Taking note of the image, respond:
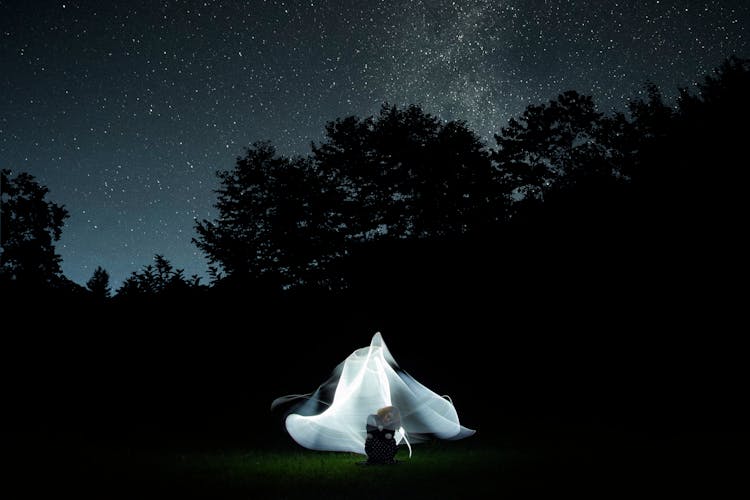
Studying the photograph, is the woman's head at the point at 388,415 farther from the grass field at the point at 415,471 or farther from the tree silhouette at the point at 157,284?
the tree silhouette at the point at 157,284

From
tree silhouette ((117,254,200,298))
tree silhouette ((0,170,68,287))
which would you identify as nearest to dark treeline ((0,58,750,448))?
tree silhouette ((117,254,200,298))

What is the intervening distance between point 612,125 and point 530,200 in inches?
550

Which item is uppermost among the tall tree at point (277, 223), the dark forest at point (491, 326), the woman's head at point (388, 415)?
the tall tree at point (277, 223)

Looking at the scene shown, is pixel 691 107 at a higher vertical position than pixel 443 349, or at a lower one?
higher

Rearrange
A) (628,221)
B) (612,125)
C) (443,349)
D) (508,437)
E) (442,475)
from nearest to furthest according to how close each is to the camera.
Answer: (442,475) < (508,437) < (628,221) < (443,349) < (612,125)

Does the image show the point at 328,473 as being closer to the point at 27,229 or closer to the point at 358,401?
the point at 358,401

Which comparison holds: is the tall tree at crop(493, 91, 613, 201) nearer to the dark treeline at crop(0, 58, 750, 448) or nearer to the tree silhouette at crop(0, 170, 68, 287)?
the dark treeline at crop(0, 58, 750, 448)

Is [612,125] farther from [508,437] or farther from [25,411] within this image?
[25,411]

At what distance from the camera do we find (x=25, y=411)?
740 inches

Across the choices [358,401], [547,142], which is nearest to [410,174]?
[547,142]

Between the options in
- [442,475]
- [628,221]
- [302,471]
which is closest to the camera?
[442,475]

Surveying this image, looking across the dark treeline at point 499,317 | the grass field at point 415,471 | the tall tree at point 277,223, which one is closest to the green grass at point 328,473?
the grass field at point 415,471

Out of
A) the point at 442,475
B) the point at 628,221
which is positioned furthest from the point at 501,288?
the point at 442,475

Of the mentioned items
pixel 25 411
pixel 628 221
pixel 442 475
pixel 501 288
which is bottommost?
pixel 442 475
